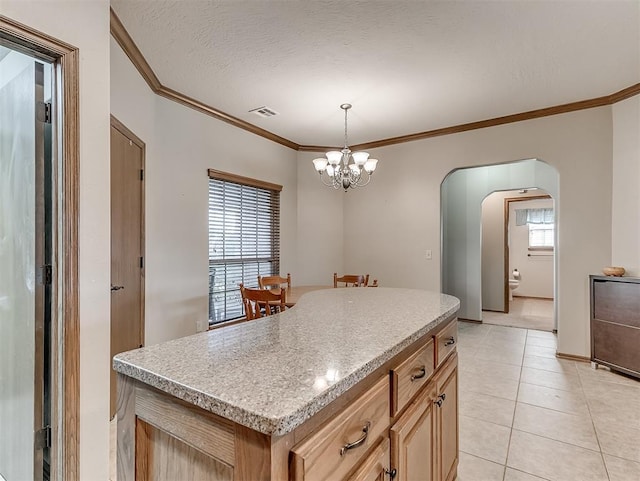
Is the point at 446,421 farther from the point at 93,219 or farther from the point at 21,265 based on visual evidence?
the point at 21,265

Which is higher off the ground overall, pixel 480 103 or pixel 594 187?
pixel 480 103

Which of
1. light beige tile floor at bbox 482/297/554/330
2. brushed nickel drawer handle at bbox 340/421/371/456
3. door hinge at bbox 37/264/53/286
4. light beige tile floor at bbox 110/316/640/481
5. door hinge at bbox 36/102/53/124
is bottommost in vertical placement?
light beige tile floor at bbox 482/297/554/330

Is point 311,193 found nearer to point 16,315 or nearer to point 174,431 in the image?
point 16,315

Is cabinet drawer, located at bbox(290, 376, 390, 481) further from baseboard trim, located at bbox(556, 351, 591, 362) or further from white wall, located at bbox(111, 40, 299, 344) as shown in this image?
baseboard trim, located at bbox(556, 351, 591, 362)

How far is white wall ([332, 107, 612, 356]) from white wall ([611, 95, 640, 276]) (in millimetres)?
63

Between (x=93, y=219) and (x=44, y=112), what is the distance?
0.53 meters

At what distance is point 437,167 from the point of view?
166 inches

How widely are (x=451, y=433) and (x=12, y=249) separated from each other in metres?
2.34

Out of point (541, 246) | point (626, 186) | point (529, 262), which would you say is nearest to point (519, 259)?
point (529, 262)

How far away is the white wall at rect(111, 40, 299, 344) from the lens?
2.83 meters

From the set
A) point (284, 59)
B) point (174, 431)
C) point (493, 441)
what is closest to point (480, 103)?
point (284, 59)

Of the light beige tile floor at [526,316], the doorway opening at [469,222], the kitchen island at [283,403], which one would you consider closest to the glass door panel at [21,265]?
the kitchen island at [283,403]

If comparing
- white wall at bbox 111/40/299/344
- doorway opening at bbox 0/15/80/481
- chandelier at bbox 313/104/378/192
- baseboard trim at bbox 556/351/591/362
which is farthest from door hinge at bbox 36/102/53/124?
baseboard trim at bbox 556/351/591/362

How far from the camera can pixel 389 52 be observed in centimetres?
246
